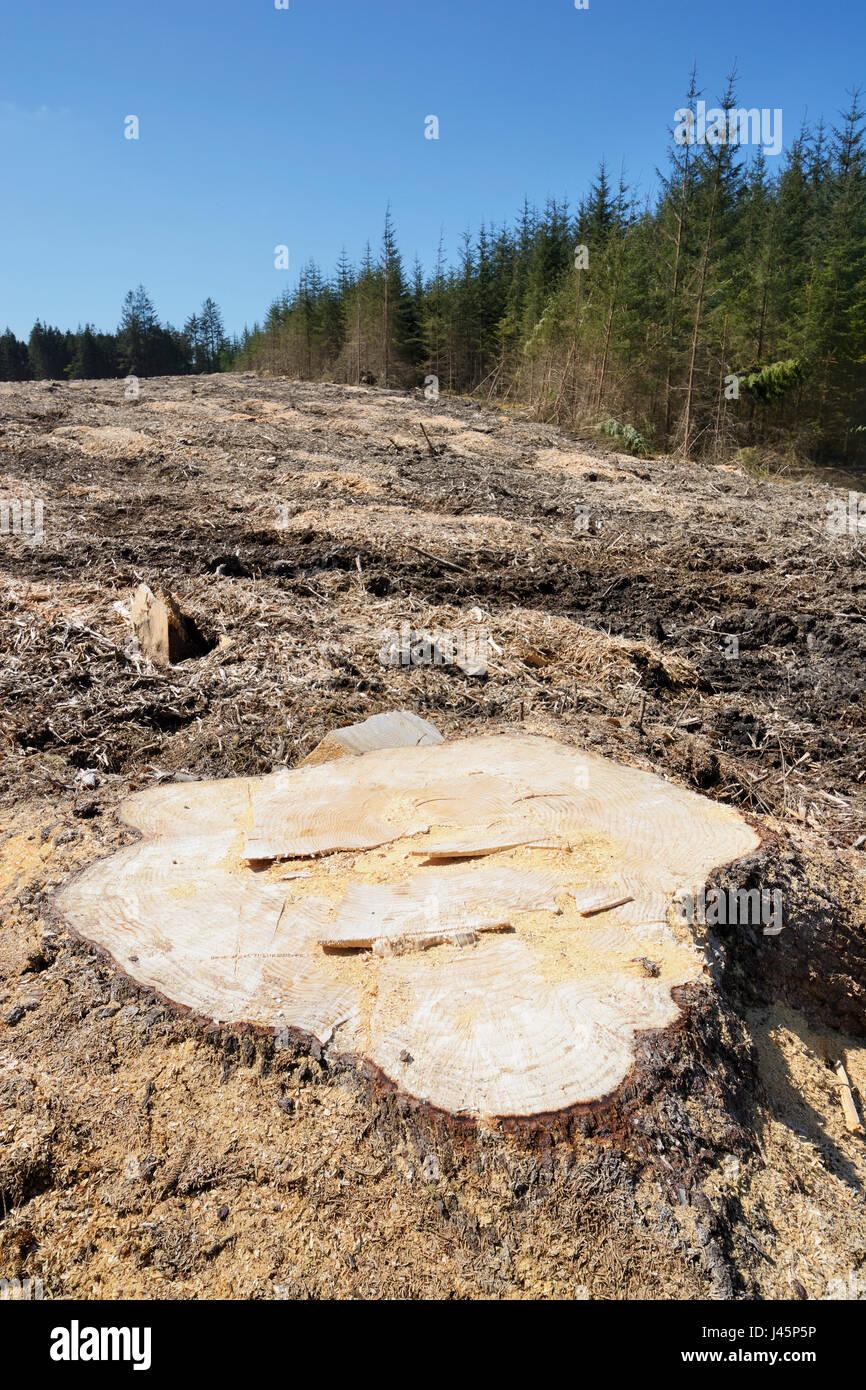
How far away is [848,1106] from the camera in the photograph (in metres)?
2.09

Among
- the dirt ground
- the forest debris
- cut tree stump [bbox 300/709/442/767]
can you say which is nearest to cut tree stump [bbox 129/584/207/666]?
the dirt ground

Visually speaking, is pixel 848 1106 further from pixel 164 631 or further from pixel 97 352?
pixel 97 352

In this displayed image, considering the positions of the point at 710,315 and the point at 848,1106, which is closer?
the point at 848,1106

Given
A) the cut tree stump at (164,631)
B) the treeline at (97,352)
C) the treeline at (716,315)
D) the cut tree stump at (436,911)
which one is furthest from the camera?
the treeline at (97,352)

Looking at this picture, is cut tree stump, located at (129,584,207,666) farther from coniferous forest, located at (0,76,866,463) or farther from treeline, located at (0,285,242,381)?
treeline, located at (0,285,242,381)

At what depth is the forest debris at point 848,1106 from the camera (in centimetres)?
204

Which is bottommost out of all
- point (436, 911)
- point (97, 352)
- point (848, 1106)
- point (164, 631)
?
point (848, 1106)

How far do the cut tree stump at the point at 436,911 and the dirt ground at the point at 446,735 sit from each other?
0.10m

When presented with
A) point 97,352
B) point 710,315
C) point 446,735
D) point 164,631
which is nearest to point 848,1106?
point 446,735

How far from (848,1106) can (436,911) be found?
1320mm

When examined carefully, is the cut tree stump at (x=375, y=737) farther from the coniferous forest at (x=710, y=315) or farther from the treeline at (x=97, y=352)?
the treeline at (x=97, y=352)

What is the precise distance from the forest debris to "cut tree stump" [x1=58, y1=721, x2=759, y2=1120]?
0.72 m

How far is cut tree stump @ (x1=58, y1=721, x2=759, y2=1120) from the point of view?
162 cm

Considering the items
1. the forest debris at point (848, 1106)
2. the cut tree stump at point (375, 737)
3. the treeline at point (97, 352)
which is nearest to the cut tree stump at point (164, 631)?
the cut tree stump at point (375, 737)
